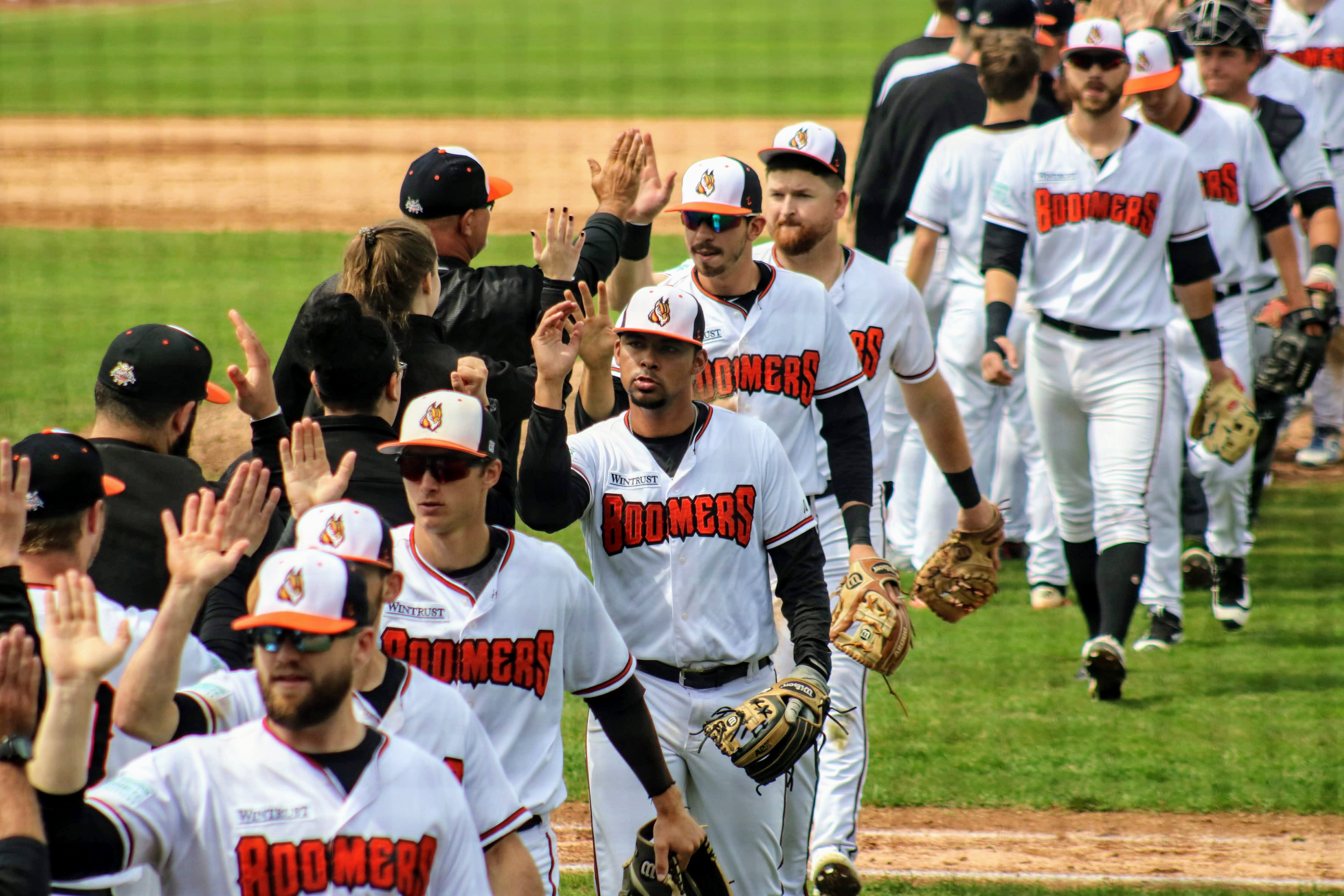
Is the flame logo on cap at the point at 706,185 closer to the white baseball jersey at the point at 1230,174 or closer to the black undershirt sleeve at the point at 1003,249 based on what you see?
the black undershirt sleeve at the point at 1003,249

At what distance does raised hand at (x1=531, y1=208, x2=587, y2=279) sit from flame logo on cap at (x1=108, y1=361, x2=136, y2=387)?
1214 mm

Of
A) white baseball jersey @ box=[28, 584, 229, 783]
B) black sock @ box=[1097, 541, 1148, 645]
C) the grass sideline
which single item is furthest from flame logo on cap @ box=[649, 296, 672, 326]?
the grass sideline

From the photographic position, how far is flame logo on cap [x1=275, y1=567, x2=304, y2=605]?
249 centimetres

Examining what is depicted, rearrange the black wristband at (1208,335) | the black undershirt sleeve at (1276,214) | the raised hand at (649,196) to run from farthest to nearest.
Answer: the black undershirt sleeve at (1276,214) < the black wristband at (1208,335) < the raised hand at (649,196)

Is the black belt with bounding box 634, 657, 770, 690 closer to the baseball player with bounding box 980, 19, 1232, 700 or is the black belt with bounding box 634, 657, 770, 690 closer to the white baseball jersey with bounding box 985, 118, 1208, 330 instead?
the baseball player with bounding box 980, 19, 1232, 700

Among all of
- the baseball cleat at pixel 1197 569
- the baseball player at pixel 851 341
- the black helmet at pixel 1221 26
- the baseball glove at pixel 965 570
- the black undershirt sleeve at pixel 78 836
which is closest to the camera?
the black undershirt sleeve at pixel 78 836

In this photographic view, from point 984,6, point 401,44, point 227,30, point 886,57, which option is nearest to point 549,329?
point 984,6

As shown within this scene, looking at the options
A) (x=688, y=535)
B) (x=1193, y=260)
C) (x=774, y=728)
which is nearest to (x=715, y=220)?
(x=688, y=535)

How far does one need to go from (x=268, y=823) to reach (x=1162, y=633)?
5011 mm

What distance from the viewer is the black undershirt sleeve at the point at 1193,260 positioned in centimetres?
605

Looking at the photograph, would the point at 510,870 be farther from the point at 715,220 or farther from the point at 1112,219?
the point at 1112,219

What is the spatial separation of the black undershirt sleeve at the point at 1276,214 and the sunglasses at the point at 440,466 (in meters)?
4.96

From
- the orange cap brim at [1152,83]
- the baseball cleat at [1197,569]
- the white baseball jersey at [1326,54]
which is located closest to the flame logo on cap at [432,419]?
the orange cap brim at [1152,83]

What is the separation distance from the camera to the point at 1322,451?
32.1 ft
